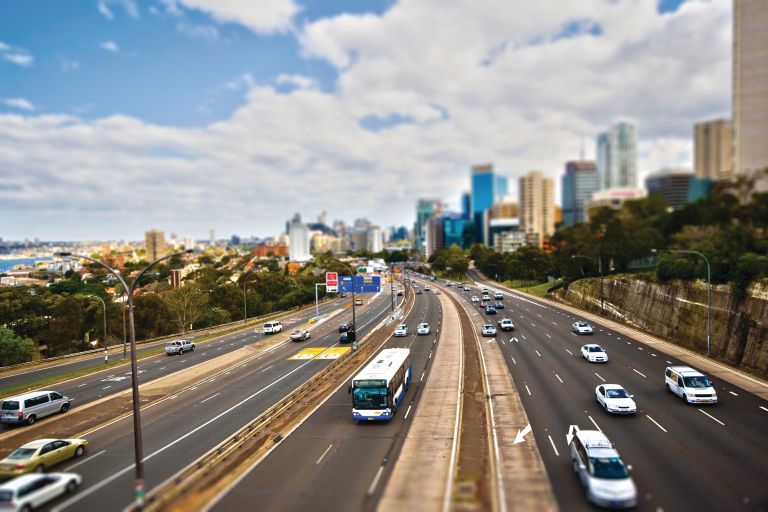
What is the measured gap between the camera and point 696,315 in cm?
4706

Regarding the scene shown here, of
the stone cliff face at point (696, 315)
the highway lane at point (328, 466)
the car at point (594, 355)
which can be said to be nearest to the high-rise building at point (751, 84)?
the stone cliff face at point (696, 315)

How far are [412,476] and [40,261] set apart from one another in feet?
375

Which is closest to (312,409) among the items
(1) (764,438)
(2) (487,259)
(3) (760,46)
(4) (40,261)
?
(1) (764,438)

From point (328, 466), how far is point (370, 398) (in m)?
6.23

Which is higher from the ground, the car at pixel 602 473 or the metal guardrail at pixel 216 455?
the car at pixel 602 473

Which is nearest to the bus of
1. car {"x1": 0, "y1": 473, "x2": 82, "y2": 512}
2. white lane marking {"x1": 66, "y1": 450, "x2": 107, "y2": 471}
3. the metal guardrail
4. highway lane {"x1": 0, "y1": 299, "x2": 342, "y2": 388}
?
the metal guardrail

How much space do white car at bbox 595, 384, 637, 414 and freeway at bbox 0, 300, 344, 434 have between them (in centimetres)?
3289

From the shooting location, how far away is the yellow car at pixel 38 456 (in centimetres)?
2011

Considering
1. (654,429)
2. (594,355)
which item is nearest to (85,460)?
(654,429)

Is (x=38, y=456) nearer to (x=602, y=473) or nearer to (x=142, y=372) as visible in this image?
(x=602, y=473)

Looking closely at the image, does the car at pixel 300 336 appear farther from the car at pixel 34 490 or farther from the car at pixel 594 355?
the car at pixel 34 490

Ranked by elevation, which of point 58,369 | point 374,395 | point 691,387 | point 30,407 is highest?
point 374,395

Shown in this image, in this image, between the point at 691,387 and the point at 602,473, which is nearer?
the point at 602,473

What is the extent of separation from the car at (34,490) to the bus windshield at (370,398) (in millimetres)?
12666
